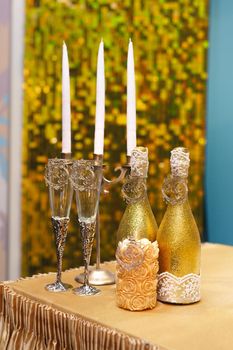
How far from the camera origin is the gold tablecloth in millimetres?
862

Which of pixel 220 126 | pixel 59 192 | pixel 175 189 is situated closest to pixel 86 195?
pixel 59 192

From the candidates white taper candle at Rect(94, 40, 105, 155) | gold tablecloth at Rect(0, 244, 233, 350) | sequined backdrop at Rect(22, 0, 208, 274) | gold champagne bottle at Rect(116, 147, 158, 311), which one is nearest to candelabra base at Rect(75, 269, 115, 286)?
gold tablecloth at Rect(0, 244, 233, 350)

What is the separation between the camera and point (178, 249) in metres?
1.01

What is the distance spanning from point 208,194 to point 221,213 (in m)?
0.13

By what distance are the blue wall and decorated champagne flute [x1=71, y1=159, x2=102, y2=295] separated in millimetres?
1925

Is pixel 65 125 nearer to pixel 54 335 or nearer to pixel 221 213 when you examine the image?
pixel 54 335

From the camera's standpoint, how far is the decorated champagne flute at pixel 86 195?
1.02 meters

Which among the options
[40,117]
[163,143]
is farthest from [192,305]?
[163,143]

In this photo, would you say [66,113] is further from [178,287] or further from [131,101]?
[178,287]

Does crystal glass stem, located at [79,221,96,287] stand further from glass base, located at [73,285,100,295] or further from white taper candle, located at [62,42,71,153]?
white taper candle, located at [62,42,71,153]

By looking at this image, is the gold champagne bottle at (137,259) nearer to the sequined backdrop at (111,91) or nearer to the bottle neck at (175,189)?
the bottle neck at (175,189)

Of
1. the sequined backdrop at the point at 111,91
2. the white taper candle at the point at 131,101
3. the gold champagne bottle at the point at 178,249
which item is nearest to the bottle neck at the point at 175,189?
the gold champagne bottle at the point at 178,249

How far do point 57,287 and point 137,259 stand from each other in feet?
0.78

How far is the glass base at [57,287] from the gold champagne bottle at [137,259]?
0.52ft
